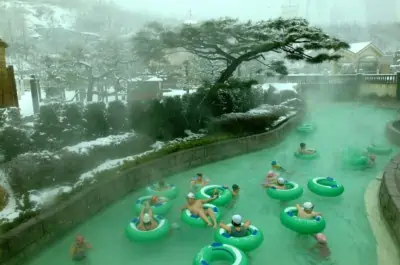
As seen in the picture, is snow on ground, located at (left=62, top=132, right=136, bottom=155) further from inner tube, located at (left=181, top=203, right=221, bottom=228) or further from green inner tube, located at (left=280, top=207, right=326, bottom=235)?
green inner tube, located at (left=280, top=207, right=326, bottom=235)

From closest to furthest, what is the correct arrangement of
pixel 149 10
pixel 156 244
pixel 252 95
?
pixel 156 244
pixel 149 10
pixel 252 95

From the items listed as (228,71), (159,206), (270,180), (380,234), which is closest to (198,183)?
(159,206)

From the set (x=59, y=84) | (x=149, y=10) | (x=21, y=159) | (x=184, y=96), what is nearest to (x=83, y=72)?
(x=59, y=84)

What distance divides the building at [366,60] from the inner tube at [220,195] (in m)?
30.0

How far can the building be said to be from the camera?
33.5 metres

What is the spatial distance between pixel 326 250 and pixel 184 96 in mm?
8576

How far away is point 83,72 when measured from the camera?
16094 mm

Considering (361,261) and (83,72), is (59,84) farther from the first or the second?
(361,261)

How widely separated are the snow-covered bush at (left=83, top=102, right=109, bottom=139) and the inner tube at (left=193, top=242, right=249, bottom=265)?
6.39 metres

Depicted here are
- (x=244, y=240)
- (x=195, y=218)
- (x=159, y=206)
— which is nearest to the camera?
(x=244, y=240)

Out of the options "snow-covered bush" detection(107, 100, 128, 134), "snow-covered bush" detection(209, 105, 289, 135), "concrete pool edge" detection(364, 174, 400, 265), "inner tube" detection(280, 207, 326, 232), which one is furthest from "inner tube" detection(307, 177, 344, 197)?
"snow-covered bush" detection(107, 100, 128, 134)

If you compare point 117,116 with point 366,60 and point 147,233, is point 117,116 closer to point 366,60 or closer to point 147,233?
point 147,233

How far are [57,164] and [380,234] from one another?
6.76m

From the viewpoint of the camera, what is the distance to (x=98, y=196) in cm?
714
